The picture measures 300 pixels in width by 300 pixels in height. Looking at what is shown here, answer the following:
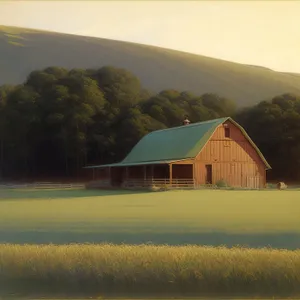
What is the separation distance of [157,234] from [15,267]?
6.65 feet

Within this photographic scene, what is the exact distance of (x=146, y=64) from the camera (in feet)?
25.9

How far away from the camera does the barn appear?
28.8 ft

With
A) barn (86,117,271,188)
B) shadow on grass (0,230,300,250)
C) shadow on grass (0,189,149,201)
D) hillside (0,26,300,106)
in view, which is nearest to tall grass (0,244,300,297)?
shadow on grass (0,230,300,250)

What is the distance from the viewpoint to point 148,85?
7949 mm

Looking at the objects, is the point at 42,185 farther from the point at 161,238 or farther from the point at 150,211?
the point at 150,211

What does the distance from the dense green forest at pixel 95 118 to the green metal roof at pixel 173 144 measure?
7.1 inches

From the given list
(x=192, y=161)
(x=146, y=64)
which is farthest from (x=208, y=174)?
(x=146, y=64)

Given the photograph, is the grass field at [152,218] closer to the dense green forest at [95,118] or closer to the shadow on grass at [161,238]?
the shadow on grass at [161,238]

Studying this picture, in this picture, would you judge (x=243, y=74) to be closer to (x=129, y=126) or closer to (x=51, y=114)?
(x=129, y=126)

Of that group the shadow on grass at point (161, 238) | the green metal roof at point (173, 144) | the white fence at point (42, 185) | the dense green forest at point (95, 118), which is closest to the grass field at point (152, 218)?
the shadow on grass at point (161, 238)

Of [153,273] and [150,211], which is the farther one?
[150,211]

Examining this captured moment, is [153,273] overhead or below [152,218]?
below

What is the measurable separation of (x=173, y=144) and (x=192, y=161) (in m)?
0.67

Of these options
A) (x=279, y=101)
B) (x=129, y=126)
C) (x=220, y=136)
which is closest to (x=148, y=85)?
(x=129, y=126)
